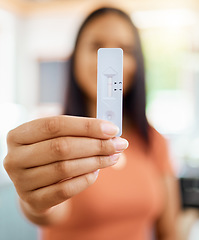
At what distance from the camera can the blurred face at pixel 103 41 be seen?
0.34 metres

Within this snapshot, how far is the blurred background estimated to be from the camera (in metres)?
1.46

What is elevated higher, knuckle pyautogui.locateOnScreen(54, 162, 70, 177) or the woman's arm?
knuckle pyautogui.locateOnScreen(54, 162, 70, 177)

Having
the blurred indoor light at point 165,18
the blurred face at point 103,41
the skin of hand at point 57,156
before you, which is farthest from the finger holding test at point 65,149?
the blurred indoor light at point 165,18

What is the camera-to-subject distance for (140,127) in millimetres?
564

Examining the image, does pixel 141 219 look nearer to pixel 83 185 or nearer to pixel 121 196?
pixel 121 196

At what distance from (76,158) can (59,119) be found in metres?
0.03

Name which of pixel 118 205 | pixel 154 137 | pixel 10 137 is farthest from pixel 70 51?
pixel 10 137

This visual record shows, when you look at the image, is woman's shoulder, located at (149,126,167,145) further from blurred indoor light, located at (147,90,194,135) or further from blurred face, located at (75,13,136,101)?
blurred indoor light, located at (147,90,194,135)

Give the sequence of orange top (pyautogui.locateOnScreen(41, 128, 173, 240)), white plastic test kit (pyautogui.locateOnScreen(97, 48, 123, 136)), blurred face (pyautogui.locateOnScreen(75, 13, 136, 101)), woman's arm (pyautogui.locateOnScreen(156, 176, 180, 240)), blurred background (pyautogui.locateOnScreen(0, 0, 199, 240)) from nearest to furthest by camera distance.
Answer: white plastic test kit (pyautogui.locateOnScreen(97, 48, 123, 136)), blurred face (pyautogui.locateOnScreen(75, 13, 136, 101)), orange top (pyautogui.locateOnScreen(41, 128, 173, 240)), woman's arm (pyautogui.locateOnScreen(156, 176, 180, 240)), blurred background (pyautogui.locateOnScreen(0, 0, 199, 240))

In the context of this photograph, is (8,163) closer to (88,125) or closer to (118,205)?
(88,125)

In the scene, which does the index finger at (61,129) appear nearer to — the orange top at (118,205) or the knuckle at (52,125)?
the knuckle at (52,125)

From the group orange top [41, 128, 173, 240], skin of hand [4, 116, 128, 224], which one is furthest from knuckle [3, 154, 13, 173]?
orange top [41, 128, 173, 240]

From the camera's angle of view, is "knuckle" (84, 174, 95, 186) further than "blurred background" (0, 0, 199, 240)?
No

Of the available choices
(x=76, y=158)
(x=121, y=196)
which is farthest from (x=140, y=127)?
(x=76, y=158)
